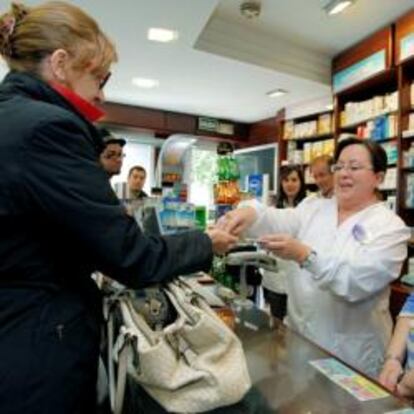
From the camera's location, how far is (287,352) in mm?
1194

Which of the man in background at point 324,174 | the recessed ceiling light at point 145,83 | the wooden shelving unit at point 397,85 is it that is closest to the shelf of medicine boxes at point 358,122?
the wooden shelving unit at point 397,85

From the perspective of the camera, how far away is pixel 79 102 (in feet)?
2.85

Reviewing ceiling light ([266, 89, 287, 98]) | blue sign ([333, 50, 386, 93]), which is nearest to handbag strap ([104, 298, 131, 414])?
blue sign ([333, 50, 386, 93])

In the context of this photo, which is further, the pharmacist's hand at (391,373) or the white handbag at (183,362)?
the pharmacist's hand at (391,373)

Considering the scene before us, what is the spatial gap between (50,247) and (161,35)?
10.9 feet

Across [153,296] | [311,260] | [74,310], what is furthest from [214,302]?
[74,310]

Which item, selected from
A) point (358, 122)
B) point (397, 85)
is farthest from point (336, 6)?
point (358, 122)

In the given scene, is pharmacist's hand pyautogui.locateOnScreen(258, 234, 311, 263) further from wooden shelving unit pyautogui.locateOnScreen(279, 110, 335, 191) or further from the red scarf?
wooden shelving unit pyautogui.locateOnScreen(279, 110, 335, 191)

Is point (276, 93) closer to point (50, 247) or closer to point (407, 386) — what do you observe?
point (407, 386)

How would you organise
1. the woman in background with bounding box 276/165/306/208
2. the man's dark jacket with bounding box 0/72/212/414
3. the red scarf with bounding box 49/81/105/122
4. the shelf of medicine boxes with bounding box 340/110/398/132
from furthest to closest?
the shelf of medicine boxes with bounding box 340/110/398/132, the woman in background with bounding box 276/165/306/208, the red scarf with bounding box 49/81/105/122, the man's dark jacket with bounding box 0/72/212/414

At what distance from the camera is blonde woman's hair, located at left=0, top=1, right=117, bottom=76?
85 cm

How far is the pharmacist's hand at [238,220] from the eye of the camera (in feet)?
4.85

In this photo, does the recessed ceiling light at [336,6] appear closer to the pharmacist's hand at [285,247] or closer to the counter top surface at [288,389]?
the pharmacist's hand at [285,247]

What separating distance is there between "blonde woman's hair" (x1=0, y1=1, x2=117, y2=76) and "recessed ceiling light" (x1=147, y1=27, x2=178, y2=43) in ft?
9.60
